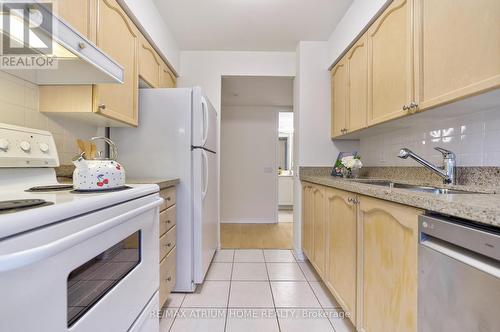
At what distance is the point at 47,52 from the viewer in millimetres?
1017

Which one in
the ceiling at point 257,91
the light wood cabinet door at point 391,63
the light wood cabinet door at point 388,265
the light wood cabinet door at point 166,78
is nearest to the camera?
the light wood cabinet door at point 388,265

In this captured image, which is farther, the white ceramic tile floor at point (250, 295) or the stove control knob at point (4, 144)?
the white ceramic tile floor at point (250, 295)

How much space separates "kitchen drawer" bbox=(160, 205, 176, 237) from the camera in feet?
5.08

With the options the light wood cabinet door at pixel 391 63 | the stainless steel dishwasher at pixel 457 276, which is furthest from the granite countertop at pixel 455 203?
the light wood cabinet door at pixel 391 63

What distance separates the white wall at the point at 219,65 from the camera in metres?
2.91

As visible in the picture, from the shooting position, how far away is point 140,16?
1.86m

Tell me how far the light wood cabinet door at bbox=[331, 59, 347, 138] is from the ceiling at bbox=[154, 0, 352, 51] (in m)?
0.43

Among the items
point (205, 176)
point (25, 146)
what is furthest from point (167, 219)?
point (25, 146)

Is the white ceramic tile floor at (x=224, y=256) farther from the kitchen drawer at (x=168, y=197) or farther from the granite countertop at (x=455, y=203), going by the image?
the granite countertop at (x=455, y=203)

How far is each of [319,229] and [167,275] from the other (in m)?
1.20

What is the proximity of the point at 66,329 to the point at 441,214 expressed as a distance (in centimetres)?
110

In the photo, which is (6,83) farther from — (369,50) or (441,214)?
(369,50)

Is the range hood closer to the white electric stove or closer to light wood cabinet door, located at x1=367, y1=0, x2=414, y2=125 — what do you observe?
the white electric stove

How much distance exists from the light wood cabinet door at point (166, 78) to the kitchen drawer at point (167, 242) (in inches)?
57.4
